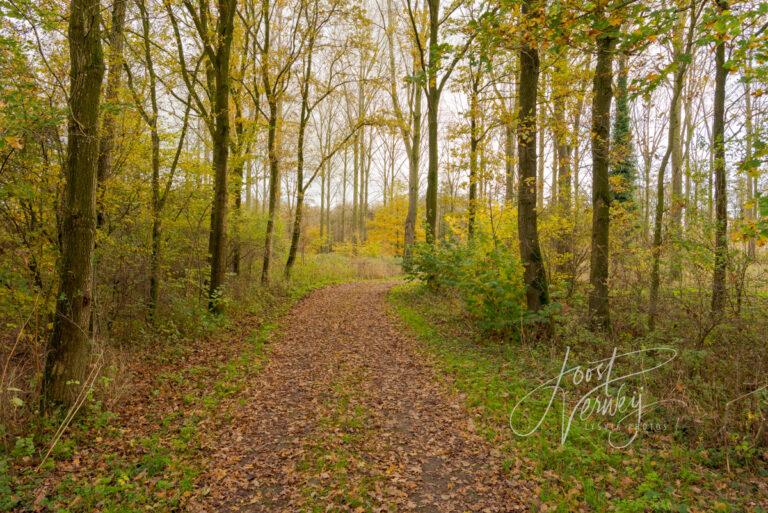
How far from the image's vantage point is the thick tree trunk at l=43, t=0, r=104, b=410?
4742 millimetres

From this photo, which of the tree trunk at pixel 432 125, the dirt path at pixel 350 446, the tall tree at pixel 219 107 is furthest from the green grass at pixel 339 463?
the tree trunk at pixel 432 125

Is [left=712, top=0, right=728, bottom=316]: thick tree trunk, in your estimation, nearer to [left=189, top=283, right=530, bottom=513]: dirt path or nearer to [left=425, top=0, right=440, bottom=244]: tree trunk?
[left=189, top=283, right=530, bottom=513]: dirt path

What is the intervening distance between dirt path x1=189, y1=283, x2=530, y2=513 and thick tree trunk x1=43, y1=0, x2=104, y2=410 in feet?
6.11

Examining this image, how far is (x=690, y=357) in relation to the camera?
5.95 metres

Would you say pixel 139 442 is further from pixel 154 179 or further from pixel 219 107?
pixel 219 107

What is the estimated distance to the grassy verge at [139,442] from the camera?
12.2ft

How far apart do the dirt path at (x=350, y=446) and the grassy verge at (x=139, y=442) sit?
0.99ft

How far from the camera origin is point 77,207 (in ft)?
15.8

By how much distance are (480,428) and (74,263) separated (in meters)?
5.09

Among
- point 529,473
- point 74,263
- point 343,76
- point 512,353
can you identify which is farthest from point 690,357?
point 343,76

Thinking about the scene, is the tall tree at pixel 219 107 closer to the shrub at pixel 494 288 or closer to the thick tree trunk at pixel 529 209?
the shrub at pixel 494 288

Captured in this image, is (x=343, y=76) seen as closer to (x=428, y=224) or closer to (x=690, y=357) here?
(x=428, y=224)

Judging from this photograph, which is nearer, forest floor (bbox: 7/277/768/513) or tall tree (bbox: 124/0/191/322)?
forest floor (bbox: 7/277/768/513)

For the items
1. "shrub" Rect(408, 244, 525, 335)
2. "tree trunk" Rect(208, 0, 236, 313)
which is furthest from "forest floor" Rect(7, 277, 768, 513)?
"tree trunk" Rect(208, 0, 236, 313)
